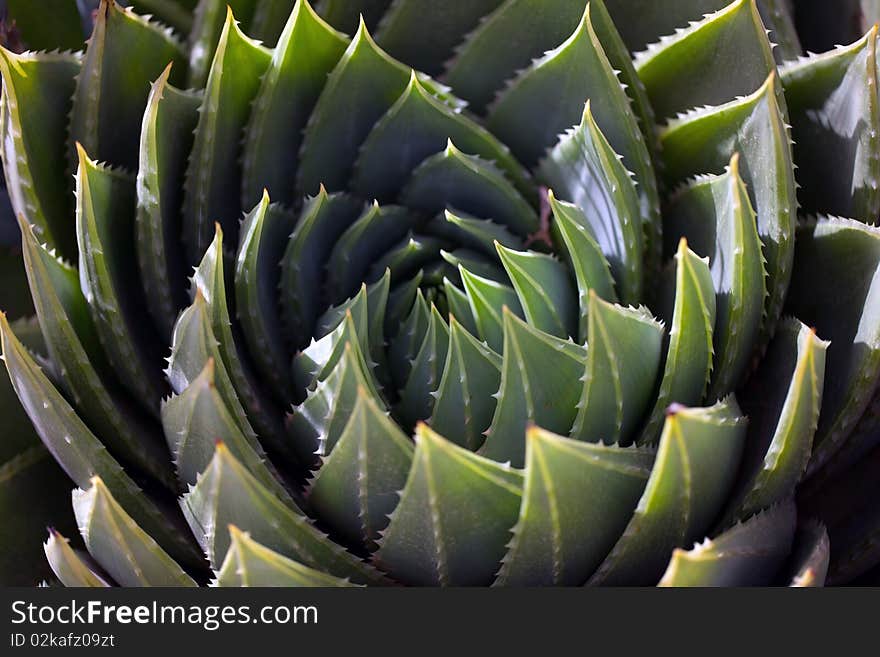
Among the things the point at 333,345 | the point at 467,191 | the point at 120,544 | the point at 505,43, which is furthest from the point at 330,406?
the point at 505,43

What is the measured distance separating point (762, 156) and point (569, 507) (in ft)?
1.06

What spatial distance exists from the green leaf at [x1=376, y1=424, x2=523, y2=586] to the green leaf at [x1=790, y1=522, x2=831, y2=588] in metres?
0.18

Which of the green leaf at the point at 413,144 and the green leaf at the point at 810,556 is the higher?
the green leaf at the point at 413,144

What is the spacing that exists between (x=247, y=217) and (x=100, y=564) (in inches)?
11.2

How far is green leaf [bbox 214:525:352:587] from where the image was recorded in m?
0.63

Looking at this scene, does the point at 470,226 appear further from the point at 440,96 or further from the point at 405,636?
the point at 405,636

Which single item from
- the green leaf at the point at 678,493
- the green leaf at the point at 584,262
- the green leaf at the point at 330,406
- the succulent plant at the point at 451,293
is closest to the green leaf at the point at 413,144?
the succulent plant at the point at 451,293

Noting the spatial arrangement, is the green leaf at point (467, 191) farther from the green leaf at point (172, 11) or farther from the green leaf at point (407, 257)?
the green leaf at point (172, 11)

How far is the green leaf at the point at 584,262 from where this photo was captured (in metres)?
0.84

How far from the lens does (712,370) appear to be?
0.79 metres

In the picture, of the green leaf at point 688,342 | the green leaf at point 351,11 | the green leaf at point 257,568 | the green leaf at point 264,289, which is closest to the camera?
the green leaf at point 257,568

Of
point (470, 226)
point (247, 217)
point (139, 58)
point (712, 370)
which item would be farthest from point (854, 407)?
point (139, 58)

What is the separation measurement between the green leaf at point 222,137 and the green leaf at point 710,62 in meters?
0.33

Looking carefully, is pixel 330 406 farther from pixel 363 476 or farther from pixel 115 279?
pixel 115 279
